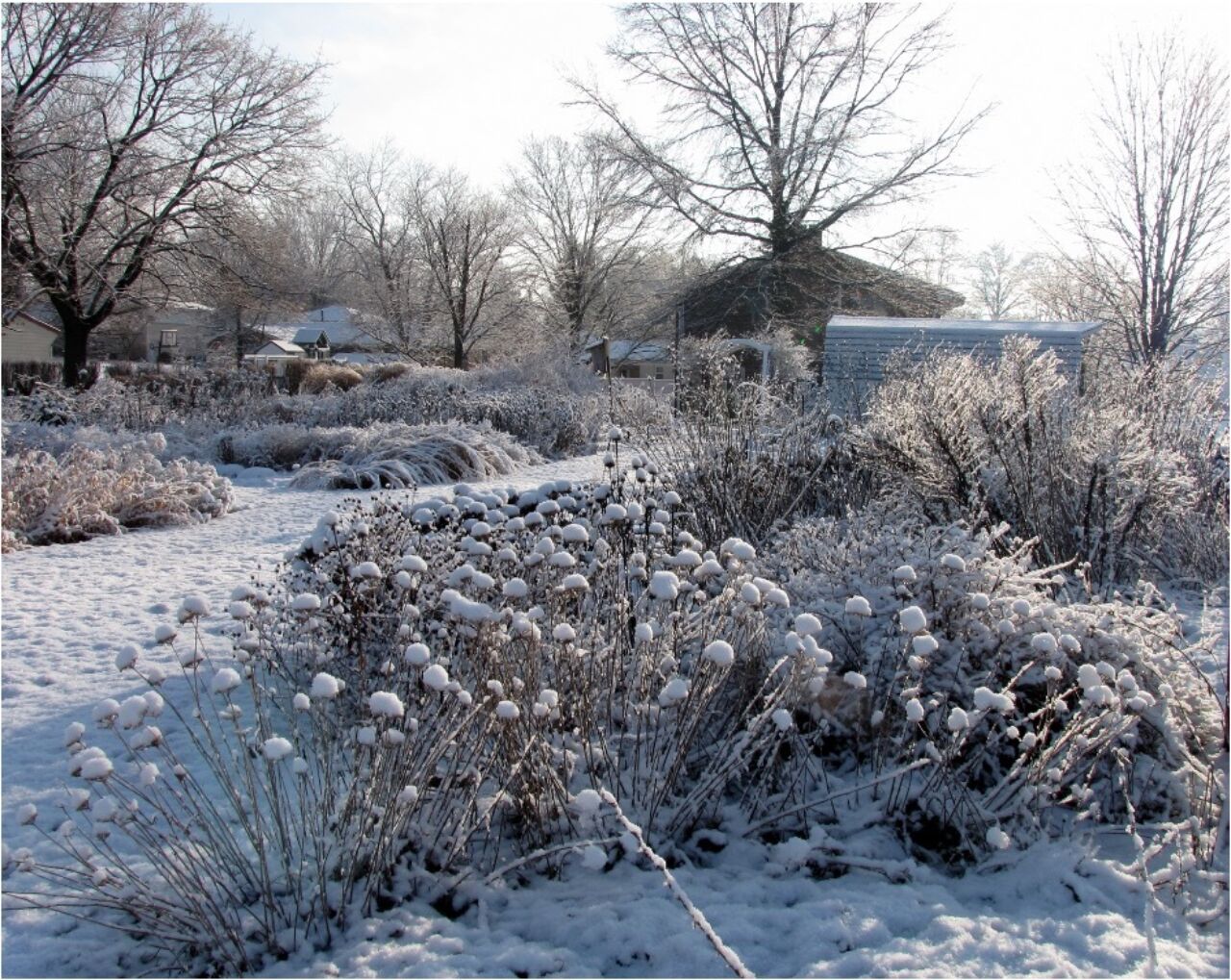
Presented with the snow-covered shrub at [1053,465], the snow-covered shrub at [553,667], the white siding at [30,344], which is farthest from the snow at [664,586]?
the white siding at [30,344]

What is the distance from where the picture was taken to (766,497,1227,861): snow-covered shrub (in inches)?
99.7

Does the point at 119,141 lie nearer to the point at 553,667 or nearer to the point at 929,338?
the point at 929,338

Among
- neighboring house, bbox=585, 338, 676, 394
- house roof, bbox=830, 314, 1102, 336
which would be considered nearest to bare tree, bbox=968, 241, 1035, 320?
neighboring house, bbox=585, 338, 676, 394

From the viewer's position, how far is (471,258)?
33406 mm

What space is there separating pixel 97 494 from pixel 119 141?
13391 millimetres

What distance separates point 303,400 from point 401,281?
23447mm

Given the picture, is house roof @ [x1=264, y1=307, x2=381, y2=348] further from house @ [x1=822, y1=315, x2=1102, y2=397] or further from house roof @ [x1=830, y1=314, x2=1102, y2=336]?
house @ [x1=822, y1=315, x2=1102, y2=397]

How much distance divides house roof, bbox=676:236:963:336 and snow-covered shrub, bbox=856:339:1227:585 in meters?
16.5

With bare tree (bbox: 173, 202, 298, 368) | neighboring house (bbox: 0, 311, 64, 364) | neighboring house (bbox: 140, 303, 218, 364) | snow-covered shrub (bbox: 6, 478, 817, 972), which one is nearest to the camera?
snow-covered shrub (bbox: 6, 478, 817, 972)

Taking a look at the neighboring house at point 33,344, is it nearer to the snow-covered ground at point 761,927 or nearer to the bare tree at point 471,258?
the bare tree at point 471,258

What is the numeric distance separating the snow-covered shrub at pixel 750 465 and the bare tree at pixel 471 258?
2783cm

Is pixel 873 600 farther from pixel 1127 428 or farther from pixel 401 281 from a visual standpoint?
pixel 401 281

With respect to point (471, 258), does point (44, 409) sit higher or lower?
lower

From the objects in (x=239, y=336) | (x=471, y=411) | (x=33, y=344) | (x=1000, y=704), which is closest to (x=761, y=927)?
(x=1000, y=704)
